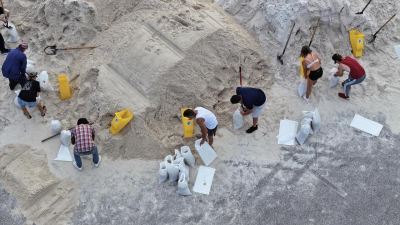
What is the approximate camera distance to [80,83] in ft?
20.7

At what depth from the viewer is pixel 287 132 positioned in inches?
235

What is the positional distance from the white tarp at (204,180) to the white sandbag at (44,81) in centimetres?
333

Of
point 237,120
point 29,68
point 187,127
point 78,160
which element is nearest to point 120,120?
point 78,160

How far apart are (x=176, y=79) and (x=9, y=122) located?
10.3ft

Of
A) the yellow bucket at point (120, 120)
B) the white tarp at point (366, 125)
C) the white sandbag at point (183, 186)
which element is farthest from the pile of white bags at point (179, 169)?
the white tarp at point (366, 125)

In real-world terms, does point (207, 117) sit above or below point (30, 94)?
above

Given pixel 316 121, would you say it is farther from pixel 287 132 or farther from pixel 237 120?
pixel 237 120

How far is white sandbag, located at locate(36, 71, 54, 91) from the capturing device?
20.4 ft

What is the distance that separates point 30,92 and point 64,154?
1.19 m

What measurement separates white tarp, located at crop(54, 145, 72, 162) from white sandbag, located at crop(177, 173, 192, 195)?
1.95m

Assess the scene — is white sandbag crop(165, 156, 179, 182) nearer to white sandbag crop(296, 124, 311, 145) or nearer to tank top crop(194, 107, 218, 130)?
tank top crop(194, 107, 218, 130)

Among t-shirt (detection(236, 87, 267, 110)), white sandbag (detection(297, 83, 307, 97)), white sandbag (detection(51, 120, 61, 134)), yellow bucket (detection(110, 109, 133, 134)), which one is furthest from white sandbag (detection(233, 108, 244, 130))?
white sandbag (detection(51, 120, 61, 134))

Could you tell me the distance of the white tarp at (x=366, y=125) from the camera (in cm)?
605

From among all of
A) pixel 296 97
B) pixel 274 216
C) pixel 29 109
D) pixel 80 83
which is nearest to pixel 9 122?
pixel 29 109
